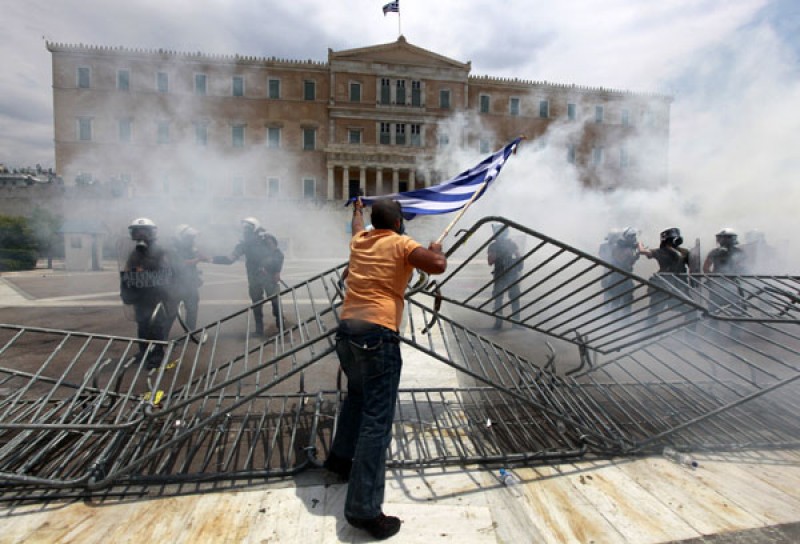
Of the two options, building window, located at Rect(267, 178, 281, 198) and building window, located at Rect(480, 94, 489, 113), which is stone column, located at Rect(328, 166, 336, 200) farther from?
building window, located at Rect(480, 94, 489, 113)

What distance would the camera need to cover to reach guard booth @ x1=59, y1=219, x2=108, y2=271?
56.2 ft

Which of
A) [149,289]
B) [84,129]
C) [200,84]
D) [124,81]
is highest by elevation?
[200,84]

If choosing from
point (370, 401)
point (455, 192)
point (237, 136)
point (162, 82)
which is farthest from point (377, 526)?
point (162, 82)

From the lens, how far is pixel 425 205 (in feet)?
13.4

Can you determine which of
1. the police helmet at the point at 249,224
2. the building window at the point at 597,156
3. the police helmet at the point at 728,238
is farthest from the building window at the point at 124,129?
the police helmet at the point at 728,238

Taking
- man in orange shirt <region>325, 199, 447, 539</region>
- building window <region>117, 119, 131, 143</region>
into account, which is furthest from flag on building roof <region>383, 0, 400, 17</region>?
man in orange shirt <region>325, 199, 447, 539</region>

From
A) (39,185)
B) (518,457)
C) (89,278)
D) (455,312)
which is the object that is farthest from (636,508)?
(39,185)

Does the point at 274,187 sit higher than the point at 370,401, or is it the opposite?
the point at 274,187

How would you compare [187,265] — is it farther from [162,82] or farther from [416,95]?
[162,82]

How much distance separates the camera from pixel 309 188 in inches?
1640

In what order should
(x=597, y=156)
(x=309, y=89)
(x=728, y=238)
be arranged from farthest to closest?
(x=309, y=89)
(x=597, y=156)
(x=728, y=238)

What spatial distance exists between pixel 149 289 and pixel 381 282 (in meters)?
3.84

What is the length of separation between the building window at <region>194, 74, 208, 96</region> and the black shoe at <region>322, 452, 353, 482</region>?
43.3 meters

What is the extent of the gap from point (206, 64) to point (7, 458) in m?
42.6
